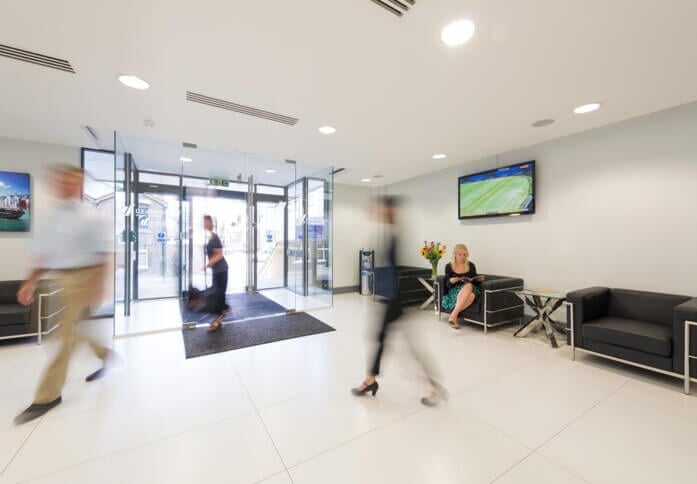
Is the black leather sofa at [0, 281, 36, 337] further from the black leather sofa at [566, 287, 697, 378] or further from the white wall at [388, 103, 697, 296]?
the black leather sofa at [566, 287, 697, 378]

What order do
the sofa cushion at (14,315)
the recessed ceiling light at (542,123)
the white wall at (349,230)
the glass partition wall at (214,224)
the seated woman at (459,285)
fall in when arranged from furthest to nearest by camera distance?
1. the white wall at (349,230)
2. the glass partition wall at (214,224)
3. the seated woman at (459,285)
4. the recessed ceiling light at (542,123)
5. the sofa cushion at (14,315)

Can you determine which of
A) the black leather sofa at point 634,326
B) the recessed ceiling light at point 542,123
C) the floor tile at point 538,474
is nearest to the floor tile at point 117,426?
the floor tile at point 538,474

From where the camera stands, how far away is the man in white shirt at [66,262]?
7.34 ft

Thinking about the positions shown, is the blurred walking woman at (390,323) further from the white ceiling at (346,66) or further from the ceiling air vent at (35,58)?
the ceiling air vent at (35,58)

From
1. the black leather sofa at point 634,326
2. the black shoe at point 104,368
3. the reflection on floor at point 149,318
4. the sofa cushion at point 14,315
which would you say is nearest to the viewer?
the black leather sofa at point 634,326

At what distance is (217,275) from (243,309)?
1.41 meters

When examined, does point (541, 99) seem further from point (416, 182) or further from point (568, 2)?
point (416, 182)

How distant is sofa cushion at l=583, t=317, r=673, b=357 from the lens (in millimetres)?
2672

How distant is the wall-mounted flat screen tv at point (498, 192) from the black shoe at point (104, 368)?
5655 mm

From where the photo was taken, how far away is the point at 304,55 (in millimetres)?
2328

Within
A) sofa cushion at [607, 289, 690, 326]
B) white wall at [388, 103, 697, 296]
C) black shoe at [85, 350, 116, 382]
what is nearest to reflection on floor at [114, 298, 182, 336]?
black shoe at [85, 350, 116, 382]

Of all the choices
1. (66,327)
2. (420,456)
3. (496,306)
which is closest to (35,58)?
(66,327)

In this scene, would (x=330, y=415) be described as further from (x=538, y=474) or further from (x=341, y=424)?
(x=538, y=474)

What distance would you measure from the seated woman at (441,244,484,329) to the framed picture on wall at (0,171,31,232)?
665cm
